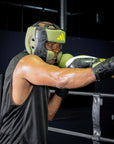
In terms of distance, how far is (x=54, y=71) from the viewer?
1.10 meters

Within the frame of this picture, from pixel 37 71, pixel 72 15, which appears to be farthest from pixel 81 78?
pixel 72 15

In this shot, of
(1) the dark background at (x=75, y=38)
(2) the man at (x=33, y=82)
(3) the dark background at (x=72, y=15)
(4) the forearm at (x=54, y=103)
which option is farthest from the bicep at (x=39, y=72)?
(3) the dark background at (x=72, y=15)

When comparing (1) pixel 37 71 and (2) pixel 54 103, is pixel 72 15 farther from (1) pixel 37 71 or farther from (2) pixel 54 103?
(1) pixel 37 71

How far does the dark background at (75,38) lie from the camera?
422 centimetres

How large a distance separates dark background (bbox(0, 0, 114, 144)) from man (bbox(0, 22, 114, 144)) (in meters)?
1.91

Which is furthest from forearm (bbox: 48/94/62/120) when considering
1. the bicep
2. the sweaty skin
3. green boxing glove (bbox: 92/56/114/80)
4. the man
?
green boxing glove (bbox: 92/56/114/80)

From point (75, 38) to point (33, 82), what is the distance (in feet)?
13.9

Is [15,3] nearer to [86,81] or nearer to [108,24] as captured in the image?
[108,24]

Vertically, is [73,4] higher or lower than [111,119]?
higher

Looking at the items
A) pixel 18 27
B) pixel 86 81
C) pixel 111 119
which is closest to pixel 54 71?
pixel 86 81

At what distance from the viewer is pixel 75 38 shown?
5.30 meters

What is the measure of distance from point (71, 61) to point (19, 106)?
44 centimetres

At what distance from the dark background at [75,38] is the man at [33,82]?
6.28 ft

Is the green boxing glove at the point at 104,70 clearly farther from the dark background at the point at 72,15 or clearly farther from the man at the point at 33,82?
the dark background at the point at 72,15
